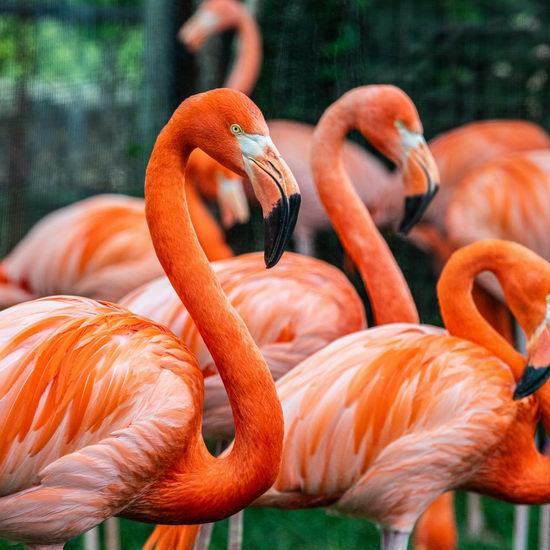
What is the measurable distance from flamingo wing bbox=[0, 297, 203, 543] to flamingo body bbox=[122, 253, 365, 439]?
85 centimetres

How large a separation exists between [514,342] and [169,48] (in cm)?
239

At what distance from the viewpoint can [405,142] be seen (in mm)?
3369

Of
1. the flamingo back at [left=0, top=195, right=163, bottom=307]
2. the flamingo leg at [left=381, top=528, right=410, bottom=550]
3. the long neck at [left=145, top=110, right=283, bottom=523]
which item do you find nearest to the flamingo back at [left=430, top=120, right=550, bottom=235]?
the flamingo back at [left=0, top=195, right=163, bottom=307]

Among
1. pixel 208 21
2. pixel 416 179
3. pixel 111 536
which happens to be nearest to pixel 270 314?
pixel 416 179

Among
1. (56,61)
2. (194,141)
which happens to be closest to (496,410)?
(194,141)

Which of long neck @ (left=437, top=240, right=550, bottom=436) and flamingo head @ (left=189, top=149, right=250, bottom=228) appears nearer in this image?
long neck @ (left=437, top=240, right=550, bottom=436)

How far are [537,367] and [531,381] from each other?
4 centimetres

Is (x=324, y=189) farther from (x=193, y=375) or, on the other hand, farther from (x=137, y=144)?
(x=137, y=144)

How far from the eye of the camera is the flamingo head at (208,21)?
571 cm

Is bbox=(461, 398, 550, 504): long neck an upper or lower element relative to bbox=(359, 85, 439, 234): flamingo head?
lower

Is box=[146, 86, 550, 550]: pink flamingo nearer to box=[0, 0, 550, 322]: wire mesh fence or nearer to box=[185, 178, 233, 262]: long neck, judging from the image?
box=[185, 178, 233, 262]: long neck

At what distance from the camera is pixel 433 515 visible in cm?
336

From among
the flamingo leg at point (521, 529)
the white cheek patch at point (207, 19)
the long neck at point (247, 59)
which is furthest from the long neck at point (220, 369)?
the white cheek patch at point (207, 19)

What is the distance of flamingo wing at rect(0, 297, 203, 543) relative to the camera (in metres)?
2.21
